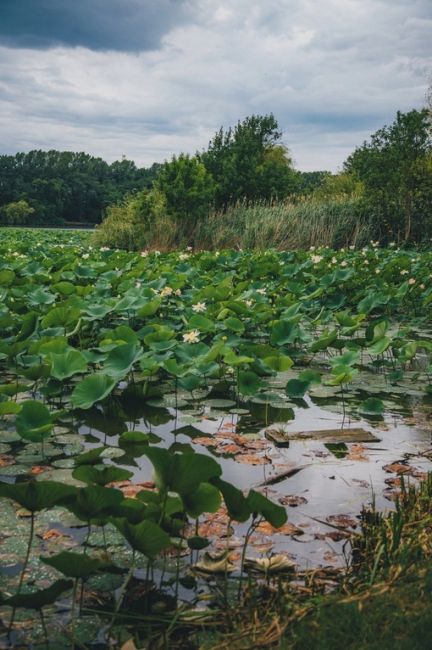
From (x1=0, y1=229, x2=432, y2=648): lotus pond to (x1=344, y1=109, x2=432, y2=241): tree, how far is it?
1122cm

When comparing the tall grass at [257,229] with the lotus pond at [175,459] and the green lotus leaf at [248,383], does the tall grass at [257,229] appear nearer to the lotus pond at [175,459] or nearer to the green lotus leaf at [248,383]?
the lotus pond at [175,459]

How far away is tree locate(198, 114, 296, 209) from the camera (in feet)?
96.8

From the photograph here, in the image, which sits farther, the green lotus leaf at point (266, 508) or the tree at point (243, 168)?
the tree at point (243, 168)

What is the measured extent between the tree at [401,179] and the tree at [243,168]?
35.9ft

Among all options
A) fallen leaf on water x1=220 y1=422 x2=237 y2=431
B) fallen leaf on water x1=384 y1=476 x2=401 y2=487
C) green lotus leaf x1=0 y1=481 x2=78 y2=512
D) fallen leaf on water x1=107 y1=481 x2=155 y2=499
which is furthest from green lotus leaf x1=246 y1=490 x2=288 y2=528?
fallen leaf on water x1=220 y1=422 x2=237 y2=431

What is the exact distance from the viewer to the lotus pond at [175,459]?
5.02ft

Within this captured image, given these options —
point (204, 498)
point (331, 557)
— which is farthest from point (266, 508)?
point (331, 557)

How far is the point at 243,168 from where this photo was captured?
3009 centimetres

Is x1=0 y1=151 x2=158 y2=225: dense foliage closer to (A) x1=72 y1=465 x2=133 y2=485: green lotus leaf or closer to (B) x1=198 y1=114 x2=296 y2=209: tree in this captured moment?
(B) x1=198 y1=114 x2=296 y2=209: tree

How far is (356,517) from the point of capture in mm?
2156

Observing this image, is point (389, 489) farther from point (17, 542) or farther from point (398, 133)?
point (398, 133)

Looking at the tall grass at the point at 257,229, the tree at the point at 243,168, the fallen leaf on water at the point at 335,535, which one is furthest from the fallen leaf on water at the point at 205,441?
the tree at the point at 243,168

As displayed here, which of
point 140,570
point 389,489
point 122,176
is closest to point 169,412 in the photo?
point 389,489

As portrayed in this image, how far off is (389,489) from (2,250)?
834 centimetres
